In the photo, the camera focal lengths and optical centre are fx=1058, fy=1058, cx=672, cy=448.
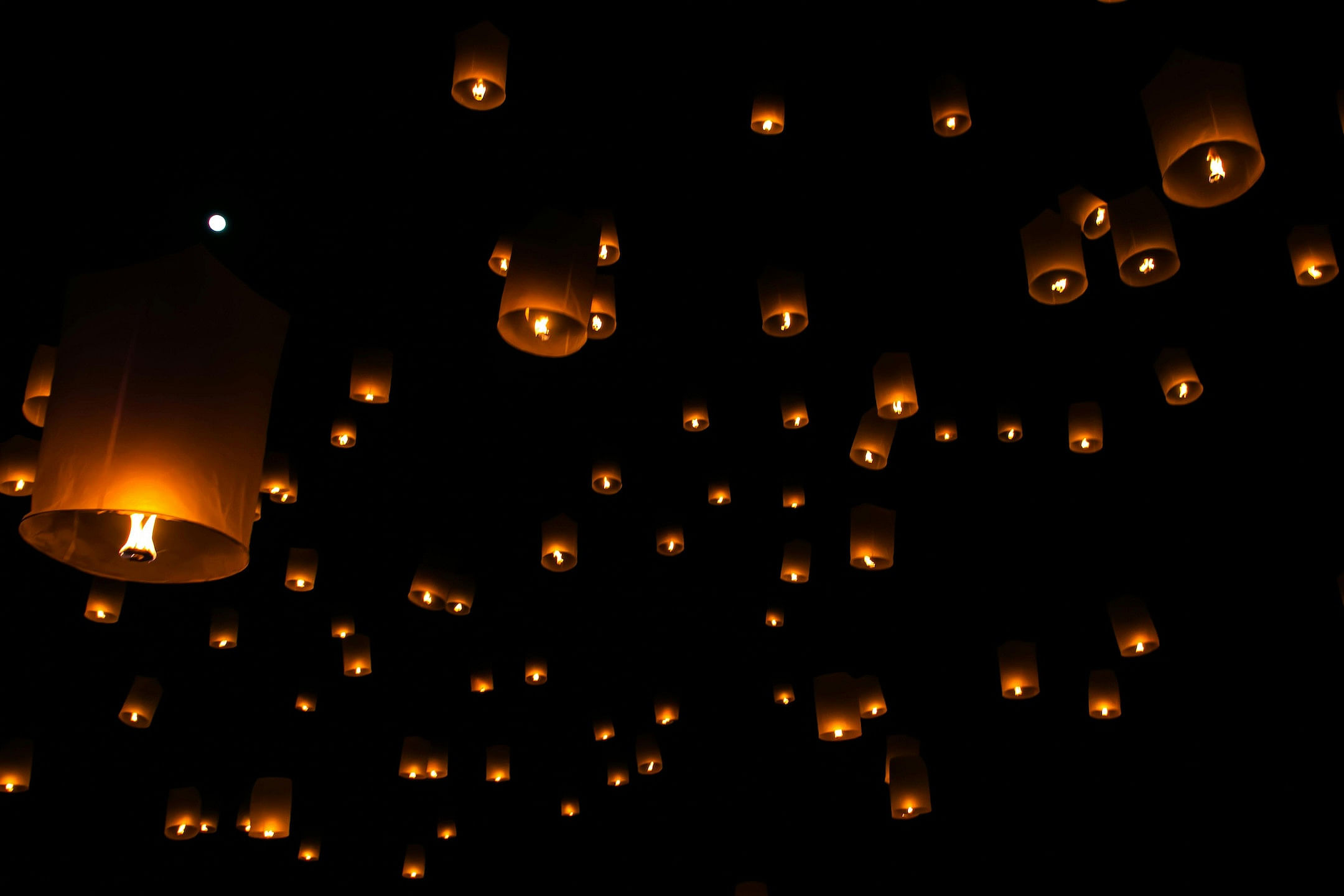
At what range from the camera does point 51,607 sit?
22.2ft

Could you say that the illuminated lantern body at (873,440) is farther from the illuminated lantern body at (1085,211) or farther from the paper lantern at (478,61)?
the paper lantern at (478,61)

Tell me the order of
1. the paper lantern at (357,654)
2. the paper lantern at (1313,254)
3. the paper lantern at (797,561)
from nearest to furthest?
1. the paper lantern at (1313,254)
2. the paper lantern at (797,561)
3. the paper lantern at (357,654)

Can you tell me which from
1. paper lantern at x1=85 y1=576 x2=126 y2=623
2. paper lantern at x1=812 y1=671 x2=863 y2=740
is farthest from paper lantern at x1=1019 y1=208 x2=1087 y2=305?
paper lantern at x1=85 y1=576 x2=126 y2=623

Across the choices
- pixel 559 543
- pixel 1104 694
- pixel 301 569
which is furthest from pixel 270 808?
pixel 1104 694

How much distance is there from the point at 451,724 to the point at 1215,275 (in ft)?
18.9

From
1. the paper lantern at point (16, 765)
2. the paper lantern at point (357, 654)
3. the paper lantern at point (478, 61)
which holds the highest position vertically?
the paper lantern at point (478, 61)

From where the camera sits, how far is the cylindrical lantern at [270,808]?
6191mm

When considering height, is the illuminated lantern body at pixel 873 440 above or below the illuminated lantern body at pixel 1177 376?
below

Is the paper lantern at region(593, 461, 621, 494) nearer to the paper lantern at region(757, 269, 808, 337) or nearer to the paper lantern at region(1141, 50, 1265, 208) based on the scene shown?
the paper lantern at region(757, 269, 808, 337)

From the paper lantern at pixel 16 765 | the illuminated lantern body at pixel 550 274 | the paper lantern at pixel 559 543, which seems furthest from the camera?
the paper lantern at pixel 16 765

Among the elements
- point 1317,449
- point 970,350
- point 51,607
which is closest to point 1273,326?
point 1317,449

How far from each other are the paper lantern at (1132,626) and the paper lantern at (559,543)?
279 cm

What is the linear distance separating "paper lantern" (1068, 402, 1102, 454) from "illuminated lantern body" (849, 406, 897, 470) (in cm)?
105

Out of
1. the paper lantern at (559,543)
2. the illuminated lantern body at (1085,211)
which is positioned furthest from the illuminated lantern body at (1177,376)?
the paper lantern at (559,543)
